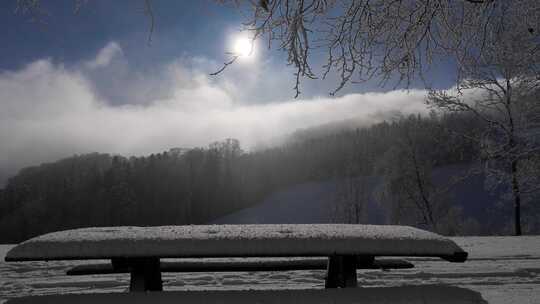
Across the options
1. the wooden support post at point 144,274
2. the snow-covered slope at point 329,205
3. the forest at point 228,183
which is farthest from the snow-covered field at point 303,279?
the snow-covered slope at point 329,205

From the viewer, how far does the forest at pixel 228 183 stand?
82.6ft

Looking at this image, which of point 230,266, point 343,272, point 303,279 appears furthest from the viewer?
point 303,279

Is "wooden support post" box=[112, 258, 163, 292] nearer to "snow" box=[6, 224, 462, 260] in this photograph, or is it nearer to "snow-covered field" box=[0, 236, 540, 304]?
"snow" box=[6, 224, 462, 260]

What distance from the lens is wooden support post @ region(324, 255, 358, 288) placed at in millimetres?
2398

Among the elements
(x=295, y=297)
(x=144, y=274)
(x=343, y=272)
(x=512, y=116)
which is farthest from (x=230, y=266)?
(x=512, y=116)

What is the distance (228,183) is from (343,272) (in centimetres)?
6484

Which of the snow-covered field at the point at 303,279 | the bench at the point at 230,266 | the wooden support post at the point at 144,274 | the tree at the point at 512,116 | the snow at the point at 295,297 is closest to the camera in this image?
the snow at the point at 295,297

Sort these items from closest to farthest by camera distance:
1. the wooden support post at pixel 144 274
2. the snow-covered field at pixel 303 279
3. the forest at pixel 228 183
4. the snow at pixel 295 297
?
the snow at pixel 295 297
the wooden support post at pixel 144 274
the snow-covered field at pixel 303 279
the forest at pixel 228 183

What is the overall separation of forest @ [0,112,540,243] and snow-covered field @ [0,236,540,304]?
12.5 m

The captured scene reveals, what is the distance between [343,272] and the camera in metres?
2.43

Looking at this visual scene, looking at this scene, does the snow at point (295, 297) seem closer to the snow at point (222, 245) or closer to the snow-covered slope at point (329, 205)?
the snow at point (222, 245)

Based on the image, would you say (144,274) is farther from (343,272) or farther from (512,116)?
(512,116)

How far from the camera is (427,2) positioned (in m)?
4.34

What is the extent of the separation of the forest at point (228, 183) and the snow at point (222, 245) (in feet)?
52.0
